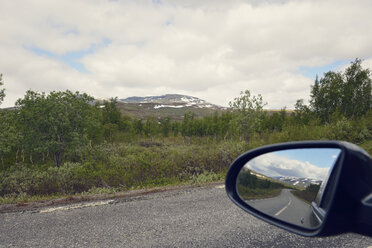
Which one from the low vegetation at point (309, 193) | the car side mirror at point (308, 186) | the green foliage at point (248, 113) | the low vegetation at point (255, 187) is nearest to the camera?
the car side mirror at point (308, 186)

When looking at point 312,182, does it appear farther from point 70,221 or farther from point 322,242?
point 70,221

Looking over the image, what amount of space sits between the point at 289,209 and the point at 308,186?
0.24m

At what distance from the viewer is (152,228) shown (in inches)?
169

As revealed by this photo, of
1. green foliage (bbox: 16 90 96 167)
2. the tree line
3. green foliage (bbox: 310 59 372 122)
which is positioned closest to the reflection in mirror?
the tree line

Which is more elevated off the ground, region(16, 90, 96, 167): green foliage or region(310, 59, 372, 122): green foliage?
region(310, 59, 372, 122): green foliage

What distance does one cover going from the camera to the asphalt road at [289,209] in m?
1.22

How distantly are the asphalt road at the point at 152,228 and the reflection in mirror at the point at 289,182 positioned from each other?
96.8 inches

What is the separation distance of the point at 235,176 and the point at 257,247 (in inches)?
91.7

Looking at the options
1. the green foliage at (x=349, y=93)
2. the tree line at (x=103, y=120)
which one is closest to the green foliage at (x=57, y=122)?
the tree line at (x=103, y=120)

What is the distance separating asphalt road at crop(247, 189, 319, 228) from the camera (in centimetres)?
122

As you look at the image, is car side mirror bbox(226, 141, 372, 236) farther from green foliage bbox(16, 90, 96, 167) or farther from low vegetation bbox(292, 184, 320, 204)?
green foliage bbox(16, 90, 96, 167)

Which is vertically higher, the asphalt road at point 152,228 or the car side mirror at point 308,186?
the car side mirror at point 308,186

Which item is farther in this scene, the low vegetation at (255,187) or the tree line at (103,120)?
the tree line at (103,120)

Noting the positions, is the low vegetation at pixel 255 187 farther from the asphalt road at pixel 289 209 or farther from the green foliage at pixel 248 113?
the green foliage at pixel 248 113
